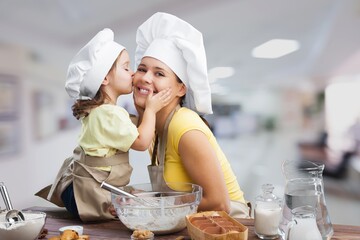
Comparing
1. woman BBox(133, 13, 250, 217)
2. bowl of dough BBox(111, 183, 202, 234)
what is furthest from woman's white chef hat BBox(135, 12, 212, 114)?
bowl of dough BBox(111, 183, 202, 234)

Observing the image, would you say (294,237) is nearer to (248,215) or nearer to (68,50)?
(248,215)

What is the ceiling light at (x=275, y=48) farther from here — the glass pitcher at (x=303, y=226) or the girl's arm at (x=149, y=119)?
the glass pitcher at (x=303, y=226)

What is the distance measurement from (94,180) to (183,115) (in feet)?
1.01

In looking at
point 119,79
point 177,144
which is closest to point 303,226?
point 177,144

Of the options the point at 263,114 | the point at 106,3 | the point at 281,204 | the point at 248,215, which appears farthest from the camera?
the point at 263,114

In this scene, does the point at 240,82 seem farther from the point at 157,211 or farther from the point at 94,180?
the point at 157,211

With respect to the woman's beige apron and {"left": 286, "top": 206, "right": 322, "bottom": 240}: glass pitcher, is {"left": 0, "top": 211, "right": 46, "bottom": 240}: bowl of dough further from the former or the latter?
{"left": 286, "top": 206, "right": 322, "bottom": 240}: glass pitcher

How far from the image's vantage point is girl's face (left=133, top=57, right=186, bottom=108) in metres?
1.33

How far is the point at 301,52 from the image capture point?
26.6 feet

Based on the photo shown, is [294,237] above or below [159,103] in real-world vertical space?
below

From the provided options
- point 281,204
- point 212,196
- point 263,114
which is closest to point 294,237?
point 281,204

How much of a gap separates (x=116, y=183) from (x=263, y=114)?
383 inches

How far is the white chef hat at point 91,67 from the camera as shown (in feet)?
4.38

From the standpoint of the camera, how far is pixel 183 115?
1312mm
